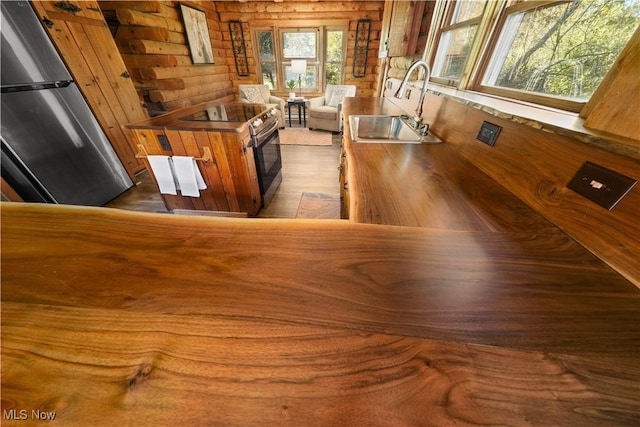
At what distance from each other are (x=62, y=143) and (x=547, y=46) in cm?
340

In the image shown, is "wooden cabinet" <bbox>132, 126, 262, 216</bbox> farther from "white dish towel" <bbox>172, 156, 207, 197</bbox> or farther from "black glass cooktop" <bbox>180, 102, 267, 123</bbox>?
"black glass cooktop" <bbox>180, 102, 267, 123</bbox>

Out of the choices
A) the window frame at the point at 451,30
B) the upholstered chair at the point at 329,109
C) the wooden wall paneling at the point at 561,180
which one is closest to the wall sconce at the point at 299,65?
the upholstered chair at the point at 329,109

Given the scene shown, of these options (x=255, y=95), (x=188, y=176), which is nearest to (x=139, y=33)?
(x=255, y=95)

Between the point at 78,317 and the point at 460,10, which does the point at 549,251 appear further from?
the point at 460,10

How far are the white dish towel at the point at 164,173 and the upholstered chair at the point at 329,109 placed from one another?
329 centimetres

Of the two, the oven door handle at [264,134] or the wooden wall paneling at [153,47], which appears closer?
the oven door handle at [264,134]

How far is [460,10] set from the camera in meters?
1.82

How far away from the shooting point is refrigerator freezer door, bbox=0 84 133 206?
5.43ft

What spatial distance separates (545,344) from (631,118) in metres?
0.63

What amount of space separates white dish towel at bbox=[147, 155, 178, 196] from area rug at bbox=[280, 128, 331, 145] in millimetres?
2363

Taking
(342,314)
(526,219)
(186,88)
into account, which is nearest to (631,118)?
(526,219)

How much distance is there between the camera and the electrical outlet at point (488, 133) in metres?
0.88

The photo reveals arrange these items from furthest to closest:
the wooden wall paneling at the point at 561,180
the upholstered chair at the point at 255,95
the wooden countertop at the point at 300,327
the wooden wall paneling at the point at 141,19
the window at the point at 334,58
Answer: the window at the point at 334,58 → the upholstered chair at the point at 255,95 → the wooden wall paneling at the point at 141,19 → the wooden wall paneling at the point at 561,180 → the wooden countertop at the point at 300,327

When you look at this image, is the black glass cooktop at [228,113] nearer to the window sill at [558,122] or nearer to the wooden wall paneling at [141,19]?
the window sill at [558,122]
